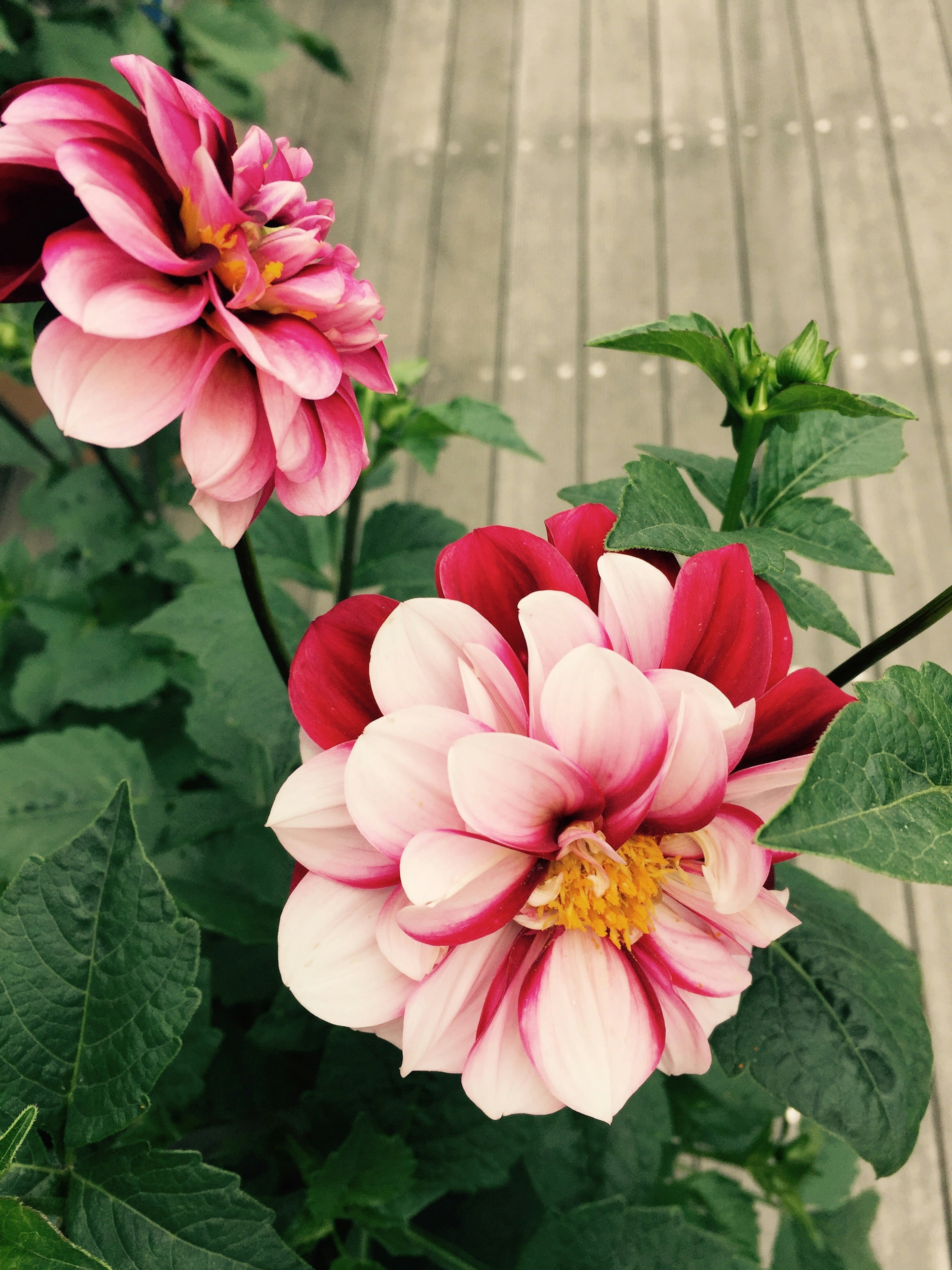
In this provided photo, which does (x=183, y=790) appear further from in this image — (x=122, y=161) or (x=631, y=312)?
(x=631, y=312)

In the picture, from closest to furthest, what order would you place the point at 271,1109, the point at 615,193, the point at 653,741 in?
the point at 653,741 < the point at 271,1109 < the point at 615,193

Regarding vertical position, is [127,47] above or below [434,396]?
above

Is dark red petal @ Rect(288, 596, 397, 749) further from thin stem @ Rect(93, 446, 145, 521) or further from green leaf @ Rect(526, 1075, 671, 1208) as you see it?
thin stem @ Rect(93, 446, 145, 521)

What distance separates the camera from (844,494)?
1424mm

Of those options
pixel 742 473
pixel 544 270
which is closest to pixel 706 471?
pixel 742 473

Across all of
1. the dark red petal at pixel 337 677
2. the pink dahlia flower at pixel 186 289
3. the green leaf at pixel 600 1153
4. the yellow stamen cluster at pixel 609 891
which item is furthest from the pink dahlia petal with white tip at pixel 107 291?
the green leaf at pixel 600 1153

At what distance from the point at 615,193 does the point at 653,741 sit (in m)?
1.65

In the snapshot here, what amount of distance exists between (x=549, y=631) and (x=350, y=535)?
351 millimetres

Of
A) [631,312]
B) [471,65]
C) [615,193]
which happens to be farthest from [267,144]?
[471,65]

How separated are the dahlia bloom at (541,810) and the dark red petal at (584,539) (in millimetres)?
10

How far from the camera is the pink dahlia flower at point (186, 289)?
277mm

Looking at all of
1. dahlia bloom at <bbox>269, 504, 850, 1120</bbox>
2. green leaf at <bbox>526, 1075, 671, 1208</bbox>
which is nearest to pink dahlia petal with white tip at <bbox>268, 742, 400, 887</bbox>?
dahlia bloom at <bbox>269, 504, 850, 1120</bbox>

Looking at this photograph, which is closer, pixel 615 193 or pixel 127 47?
pixel 127 47

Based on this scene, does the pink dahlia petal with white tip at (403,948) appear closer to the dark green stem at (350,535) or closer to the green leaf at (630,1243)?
the green leaf at (630,1243)
